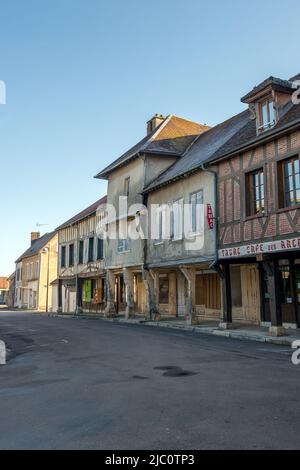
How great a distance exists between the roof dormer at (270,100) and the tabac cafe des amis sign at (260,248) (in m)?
3.68

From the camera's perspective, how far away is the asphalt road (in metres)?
3.88

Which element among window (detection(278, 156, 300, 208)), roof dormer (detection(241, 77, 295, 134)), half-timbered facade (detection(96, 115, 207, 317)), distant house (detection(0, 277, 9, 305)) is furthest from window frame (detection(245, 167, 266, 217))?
distant house (detection(0, 277, 9, 305))

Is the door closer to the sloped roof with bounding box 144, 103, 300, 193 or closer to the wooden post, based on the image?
the sloped roof with bounding box 144, 103, 300, 193

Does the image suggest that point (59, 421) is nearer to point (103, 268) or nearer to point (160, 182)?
point (160, 182)

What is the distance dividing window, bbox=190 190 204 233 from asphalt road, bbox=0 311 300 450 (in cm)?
654

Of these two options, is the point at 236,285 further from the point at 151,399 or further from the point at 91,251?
the point at 91,251

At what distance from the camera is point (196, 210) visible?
16141mm

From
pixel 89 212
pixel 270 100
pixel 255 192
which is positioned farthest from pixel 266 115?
pixel 89 212

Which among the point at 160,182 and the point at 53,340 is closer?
the point at 53,340

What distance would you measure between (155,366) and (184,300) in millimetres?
12676

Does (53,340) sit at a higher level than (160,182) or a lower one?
lower

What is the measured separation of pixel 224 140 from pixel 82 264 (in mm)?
16290

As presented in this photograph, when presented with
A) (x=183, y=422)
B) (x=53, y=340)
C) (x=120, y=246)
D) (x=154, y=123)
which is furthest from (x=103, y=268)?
(x=183, y=422)

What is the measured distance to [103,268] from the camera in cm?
2539
